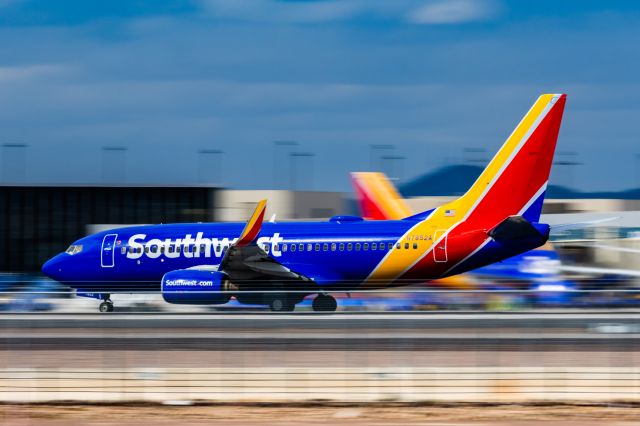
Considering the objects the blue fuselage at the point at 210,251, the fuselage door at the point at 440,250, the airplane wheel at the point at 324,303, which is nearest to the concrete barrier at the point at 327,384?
the airplane wheel at the point at 324,303

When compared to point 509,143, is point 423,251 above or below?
below

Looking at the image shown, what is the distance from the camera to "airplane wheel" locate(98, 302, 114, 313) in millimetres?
21078

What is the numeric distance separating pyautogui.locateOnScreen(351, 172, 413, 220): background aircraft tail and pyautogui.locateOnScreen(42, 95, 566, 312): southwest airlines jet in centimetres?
1049

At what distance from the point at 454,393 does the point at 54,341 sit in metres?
7.91

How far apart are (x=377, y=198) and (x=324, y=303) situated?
20.4m

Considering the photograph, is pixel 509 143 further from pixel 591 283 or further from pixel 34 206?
pixel 34 206

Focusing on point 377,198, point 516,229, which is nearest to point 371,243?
point 516,229

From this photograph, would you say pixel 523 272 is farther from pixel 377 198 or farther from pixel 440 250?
pixel 377 198

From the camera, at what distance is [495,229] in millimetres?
27203

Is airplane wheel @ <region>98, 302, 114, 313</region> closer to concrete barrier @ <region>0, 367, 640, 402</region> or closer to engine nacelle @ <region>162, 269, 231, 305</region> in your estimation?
engine nacelle @ <region>162, 269, 231, 305</region>

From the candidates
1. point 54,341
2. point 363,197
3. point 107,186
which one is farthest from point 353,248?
point 107,186

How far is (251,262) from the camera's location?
28.7 m

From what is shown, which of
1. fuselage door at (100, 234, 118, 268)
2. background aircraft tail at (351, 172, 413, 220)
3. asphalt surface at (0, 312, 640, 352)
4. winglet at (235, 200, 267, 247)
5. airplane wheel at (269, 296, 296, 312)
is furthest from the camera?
background aircraft tail at (351, 172, 413, 220)

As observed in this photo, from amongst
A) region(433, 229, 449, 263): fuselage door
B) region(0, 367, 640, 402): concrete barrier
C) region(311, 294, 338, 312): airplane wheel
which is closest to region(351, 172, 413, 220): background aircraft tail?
region(433, 229, 449, 263): fuselage door
